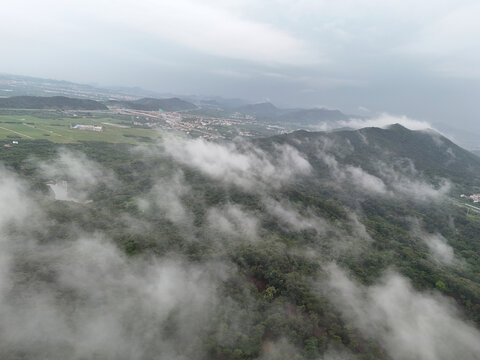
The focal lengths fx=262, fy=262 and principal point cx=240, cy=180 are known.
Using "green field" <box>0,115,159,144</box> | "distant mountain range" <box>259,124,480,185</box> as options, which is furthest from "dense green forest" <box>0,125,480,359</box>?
"distant mountain range" <box>259,124,480,185</box>

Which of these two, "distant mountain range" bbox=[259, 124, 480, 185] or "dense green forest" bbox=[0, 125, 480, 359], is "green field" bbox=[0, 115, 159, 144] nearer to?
"dense green forest" bbox=[0, 125, 480, 359]

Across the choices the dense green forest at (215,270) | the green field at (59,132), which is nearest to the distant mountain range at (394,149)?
the dense green forest at (215,270)

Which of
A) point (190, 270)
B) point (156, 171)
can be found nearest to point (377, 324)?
point (190, 270)

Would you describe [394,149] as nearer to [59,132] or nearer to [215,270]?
[215,270]

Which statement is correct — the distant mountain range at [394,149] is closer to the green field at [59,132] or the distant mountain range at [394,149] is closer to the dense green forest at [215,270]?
the dense green forest at [215,270]

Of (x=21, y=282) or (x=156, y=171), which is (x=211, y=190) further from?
(x=21, y=282)
